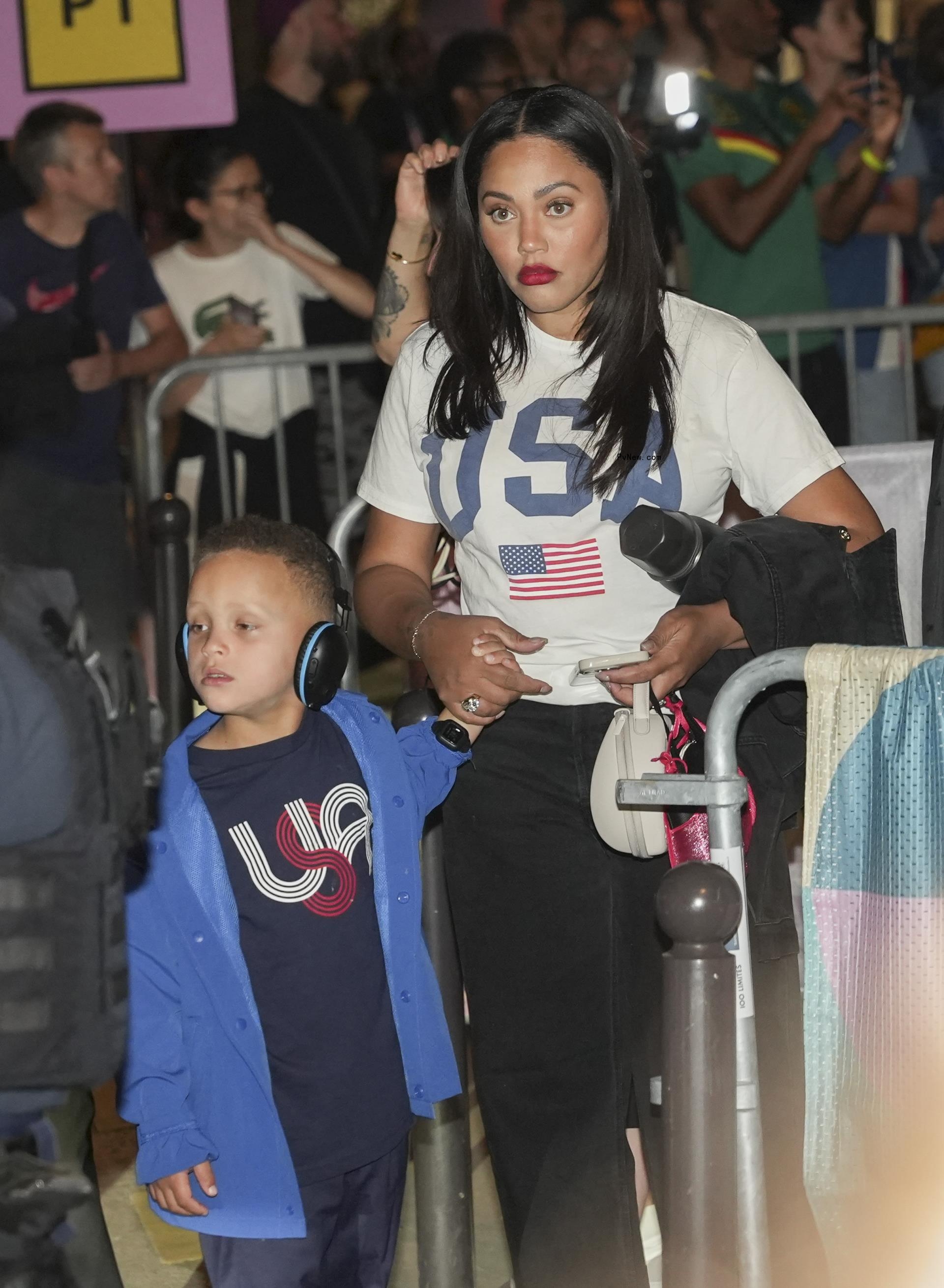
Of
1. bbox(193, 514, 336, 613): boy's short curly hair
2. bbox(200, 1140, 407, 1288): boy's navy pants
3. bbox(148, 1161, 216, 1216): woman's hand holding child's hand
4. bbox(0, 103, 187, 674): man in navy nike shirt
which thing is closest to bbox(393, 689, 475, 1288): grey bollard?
bbox(200, 1140, 407, 1288): boy's navy pants

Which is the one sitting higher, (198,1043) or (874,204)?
(874,204)

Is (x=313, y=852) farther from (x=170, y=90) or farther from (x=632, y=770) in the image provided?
(x=170, y=90)

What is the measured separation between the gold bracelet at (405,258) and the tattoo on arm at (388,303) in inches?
1.2

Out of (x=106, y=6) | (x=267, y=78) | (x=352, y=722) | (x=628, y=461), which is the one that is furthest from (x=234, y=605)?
(x=267, y=78)

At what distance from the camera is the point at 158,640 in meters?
4.59

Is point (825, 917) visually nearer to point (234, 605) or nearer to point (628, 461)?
point (628, 461)

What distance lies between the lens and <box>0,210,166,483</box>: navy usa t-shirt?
493cm

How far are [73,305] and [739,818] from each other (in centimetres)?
373

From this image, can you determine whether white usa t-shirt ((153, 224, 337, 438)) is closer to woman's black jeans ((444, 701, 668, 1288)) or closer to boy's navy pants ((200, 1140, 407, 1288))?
woman's black jeans ((444, 701, 668, 1288))

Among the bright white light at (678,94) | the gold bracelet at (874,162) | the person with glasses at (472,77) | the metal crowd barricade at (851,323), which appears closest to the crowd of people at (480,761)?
the metal crowd barricade at (851,323)

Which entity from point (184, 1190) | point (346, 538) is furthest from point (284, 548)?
point (346, 538)

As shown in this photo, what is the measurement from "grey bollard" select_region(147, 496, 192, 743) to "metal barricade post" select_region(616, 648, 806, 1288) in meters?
2.44

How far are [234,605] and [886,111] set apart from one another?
4.43 meters

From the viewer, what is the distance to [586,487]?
2287 mm
